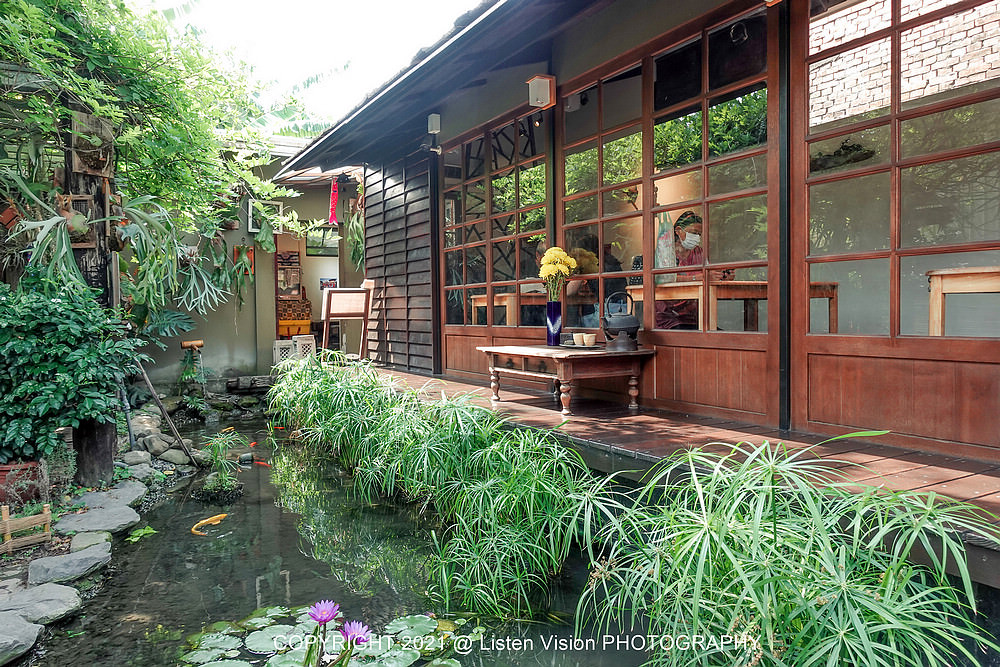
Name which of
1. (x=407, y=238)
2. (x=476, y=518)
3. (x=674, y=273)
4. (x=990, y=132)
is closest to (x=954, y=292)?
(x=990, y=132)

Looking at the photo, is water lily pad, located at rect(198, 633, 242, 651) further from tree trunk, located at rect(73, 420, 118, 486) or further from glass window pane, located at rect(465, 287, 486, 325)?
glass window pane, located at rect(465, 287, 486, 325)

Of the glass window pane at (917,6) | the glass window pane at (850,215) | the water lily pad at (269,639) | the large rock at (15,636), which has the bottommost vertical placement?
the water lily pad at (269,639)

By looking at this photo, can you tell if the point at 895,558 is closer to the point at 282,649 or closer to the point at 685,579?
the point at 685,579

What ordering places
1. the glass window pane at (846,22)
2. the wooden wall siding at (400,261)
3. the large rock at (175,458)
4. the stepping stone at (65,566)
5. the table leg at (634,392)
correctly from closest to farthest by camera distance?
1. the glass window pane at (846,22)
2. the stepping stone at (65,566)
3. the table leg at (634,392)
4. the large rock at (175,458)
5. the wooden wall siding at (400,261)

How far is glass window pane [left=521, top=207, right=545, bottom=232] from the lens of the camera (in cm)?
500

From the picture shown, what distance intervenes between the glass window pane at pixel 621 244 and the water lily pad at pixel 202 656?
10.4 feet

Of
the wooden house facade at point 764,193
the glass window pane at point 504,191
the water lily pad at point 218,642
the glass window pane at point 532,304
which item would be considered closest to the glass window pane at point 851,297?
the wooden house facade at point 764,193

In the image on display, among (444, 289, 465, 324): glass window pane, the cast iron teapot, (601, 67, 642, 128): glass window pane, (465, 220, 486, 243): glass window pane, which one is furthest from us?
(444, 289, 465, 324): glass window pane

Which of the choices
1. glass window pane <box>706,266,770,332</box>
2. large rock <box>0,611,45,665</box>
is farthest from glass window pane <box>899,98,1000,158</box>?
large rock <box>0,611,45,665</box>

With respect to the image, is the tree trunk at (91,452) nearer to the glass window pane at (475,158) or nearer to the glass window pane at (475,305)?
the glass window pane at (475,305)

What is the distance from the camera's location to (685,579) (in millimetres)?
1716

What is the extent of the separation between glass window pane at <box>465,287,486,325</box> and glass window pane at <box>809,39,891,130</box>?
336 centimetres

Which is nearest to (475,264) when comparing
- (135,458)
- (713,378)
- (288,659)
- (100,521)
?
(713,378)

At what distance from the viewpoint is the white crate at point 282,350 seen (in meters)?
9.13
